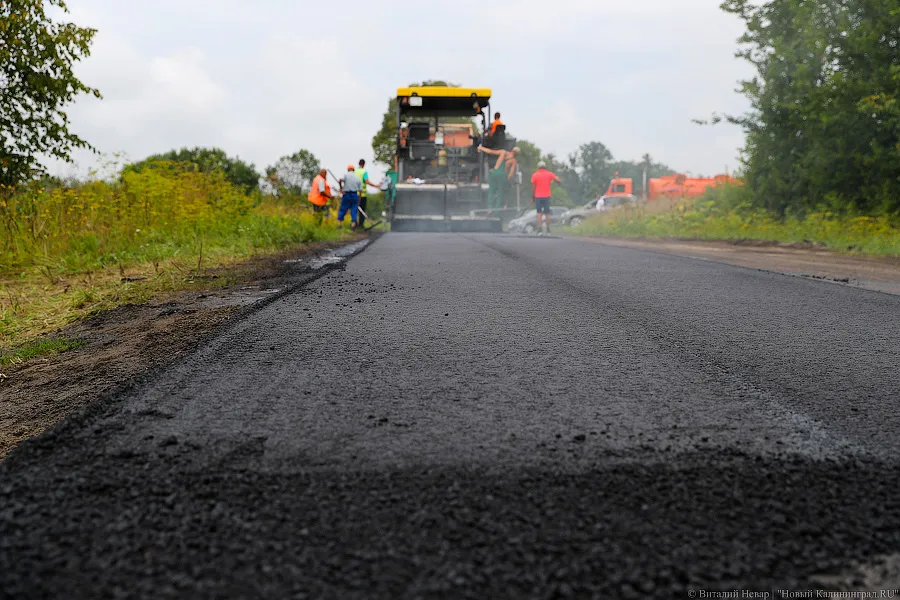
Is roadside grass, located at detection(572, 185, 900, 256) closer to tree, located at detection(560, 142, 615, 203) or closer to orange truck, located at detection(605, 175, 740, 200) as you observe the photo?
orange truck, located at detection(605, 175, 740, 200)

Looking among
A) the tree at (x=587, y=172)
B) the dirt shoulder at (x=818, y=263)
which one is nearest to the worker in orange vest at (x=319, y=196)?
the dirt shoulder at (x=818, y=263)

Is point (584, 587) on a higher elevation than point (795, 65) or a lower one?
lower

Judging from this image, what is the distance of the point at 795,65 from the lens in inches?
713

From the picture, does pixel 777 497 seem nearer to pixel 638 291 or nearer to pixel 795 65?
pixel 638 291

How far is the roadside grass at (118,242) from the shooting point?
693 cm

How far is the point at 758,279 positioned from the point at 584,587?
22.0 feet

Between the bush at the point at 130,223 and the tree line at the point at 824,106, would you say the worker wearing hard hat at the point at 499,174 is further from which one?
the bush at the point at 130,223

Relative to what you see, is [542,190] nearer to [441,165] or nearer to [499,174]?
[499,174]

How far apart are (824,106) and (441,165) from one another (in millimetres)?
11315

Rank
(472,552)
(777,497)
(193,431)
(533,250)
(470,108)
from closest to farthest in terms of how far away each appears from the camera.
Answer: (472,552) < (777,497) < (193,431) < (533,250) < (470,108)

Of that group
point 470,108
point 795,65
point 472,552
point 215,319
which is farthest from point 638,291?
point 470,108

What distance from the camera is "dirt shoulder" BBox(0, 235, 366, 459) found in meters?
3.77

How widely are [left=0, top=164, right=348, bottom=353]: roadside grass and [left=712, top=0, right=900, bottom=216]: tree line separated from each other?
10.9 m

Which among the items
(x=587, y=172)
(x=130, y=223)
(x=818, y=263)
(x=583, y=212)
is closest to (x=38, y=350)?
(x=130, y=223)
